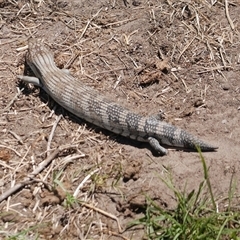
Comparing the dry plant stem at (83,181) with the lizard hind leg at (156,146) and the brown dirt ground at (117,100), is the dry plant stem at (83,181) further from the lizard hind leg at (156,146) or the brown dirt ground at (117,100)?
the lizard hind leg at (156,146)

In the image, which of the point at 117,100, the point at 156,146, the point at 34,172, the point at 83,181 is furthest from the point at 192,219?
the point at 117,100

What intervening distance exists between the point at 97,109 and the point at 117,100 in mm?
323

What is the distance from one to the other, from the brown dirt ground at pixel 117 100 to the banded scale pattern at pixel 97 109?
11cm

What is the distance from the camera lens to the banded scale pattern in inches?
219

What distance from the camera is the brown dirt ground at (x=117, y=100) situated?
5.18m

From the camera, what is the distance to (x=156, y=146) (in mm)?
5578

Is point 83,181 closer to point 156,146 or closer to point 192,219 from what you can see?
point 156,146

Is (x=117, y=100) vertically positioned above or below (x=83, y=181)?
above

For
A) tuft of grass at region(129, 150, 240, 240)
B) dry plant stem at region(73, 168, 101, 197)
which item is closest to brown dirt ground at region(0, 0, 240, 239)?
dry plant stem at region(73, 168, 101, 197)

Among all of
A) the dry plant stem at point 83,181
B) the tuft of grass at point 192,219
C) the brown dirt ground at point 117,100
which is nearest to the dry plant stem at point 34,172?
the brown dirt ground at point 117,100

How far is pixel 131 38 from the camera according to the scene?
6.58m

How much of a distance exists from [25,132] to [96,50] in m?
1.37

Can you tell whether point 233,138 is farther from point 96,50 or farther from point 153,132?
point 96,50

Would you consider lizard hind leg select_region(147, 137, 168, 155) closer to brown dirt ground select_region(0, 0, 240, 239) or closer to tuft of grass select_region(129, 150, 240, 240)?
brown dirt ground select_region(0, 0, 240, 239)
